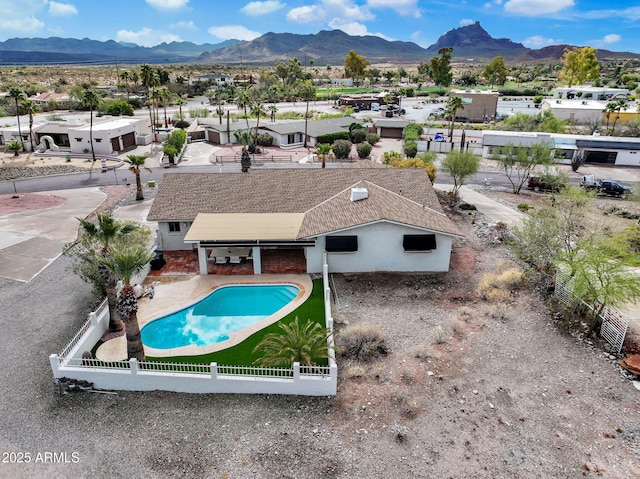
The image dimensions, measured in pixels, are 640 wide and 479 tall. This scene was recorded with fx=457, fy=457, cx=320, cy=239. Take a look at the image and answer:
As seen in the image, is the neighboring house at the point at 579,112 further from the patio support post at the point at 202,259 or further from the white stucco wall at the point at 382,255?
the patio support post at the point at 202,259

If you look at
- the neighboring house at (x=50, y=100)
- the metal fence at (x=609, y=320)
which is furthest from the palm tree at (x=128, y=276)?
the neighboring house at (x=50, y=100)

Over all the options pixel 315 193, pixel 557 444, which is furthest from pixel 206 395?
pixel 315 193

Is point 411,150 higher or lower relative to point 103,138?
lower

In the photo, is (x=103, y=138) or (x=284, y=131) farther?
(x=284, y=131)

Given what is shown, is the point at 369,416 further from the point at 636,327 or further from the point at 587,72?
the point at 587,72

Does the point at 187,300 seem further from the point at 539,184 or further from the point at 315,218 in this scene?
the point at 539,184

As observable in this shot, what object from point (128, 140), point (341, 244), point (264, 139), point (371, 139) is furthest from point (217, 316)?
point (371, 139)
